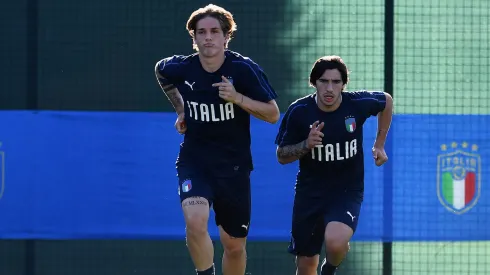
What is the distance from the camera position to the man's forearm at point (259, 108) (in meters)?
6.87

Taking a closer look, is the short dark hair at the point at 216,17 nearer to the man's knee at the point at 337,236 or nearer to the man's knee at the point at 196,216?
the man's knee at the point at 196,216

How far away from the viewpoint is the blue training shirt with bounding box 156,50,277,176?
702 cm

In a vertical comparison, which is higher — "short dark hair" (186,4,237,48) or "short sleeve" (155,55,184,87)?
"short dark hair" (186,4,237,48)

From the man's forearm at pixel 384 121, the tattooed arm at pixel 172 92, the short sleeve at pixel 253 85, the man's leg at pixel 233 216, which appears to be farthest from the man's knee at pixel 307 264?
the tattooed arm at pixel 172 92

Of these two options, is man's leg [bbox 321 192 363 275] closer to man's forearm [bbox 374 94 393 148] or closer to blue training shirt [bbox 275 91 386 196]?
blue training shirt [bbox 275 91 386 196]

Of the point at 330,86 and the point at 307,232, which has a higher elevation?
the point at 330,86

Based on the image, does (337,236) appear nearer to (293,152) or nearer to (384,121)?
Answer: (293,152)

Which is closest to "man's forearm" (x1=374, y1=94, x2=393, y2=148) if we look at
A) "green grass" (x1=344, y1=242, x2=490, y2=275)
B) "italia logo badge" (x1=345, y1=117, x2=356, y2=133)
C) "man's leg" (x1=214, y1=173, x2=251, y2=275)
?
"italia logo badge" (x1=345, y1=117, x2=356, y2=133)

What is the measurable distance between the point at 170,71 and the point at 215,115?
0.49 meters

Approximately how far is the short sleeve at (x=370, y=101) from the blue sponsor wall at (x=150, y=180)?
123 cm

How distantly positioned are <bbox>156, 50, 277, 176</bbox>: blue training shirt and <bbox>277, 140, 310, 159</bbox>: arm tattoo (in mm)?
321

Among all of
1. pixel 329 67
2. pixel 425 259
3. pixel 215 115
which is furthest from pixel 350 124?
pixel 425 259

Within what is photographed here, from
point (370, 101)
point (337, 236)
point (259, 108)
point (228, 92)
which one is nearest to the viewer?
point (228, 92)

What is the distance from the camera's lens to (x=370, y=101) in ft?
24.7
